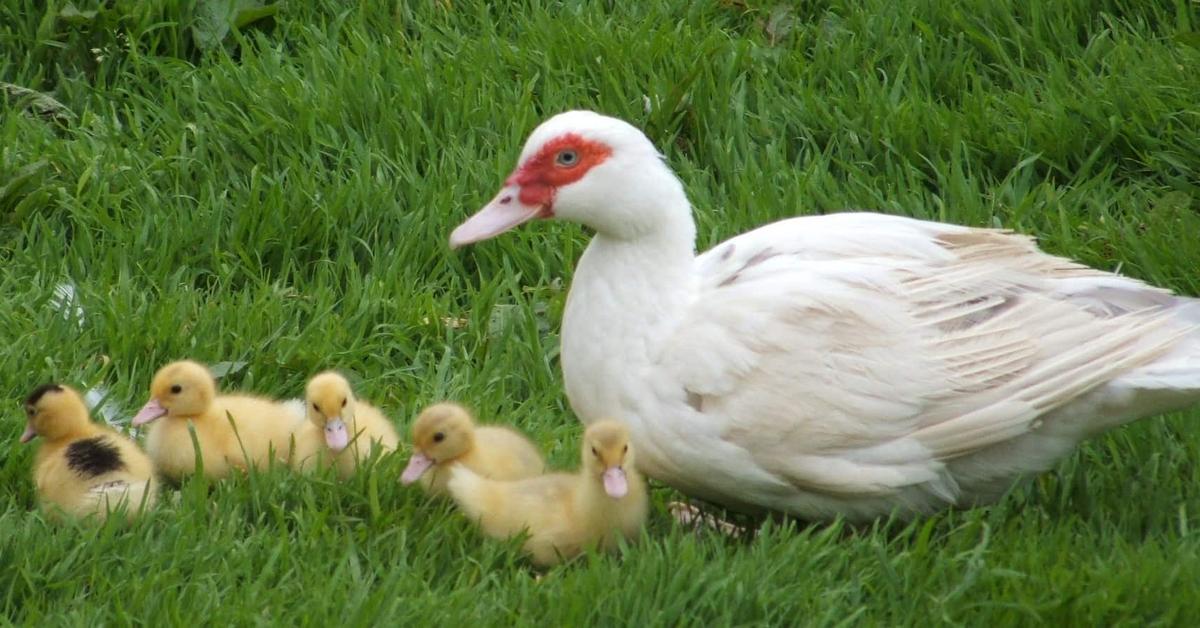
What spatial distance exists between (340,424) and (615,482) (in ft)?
2.53

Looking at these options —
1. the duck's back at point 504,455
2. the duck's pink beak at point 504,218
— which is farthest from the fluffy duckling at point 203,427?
the duck's pink beak at point 504,218

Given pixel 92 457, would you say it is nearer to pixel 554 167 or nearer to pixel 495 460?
pixel 495 460

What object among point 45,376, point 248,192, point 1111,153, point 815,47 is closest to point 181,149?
point 248,192

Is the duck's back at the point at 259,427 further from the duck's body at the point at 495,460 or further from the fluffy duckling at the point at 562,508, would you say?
the fluffy duckling at the point at 562,508

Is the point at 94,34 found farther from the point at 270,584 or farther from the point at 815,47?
the point at 270,584

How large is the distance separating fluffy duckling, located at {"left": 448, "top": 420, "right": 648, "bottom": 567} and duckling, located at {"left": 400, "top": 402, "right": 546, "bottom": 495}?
9cm

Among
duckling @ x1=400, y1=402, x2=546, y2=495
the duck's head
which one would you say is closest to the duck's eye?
the duck's head

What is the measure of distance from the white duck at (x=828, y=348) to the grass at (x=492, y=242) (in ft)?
0.54

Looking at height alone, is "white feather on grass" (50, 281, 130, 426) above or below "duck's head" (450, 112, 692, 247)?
below

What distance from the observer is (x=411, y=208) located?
19.8 feet

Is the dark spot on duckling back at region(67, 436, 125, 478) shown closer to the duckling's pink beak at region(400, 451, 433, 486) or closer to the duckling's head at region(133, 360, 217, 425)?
the duckling's head at region(133, 360, 217, 425)

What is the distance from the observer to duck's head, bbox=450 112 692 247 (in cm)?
458

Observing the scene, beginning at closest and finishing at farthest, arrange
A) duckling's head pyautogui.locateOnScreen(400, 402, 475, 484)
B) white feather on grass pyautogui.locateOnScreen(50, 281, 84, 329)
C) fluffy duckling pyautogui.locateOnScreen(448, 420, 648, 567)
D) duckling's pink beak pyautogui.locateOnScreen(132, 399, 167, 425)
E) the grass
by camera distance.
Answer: the grass, fluffy duckling pyautogui.locateOnScreen(448, 420, 648, 567), duckling's head pyautogui.locateOnScreen(400, 402, 475, 484), duckling's pink beak pyautogui.locateOnScreen(132, 399, 167, 425), white feather on grass pyautogui.locateOnScreen(50, 281, 84, 329)

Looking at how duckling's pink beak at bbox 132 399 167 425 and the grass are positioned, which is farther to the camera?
duckling's pink beak at bbox 132 399 167 425
